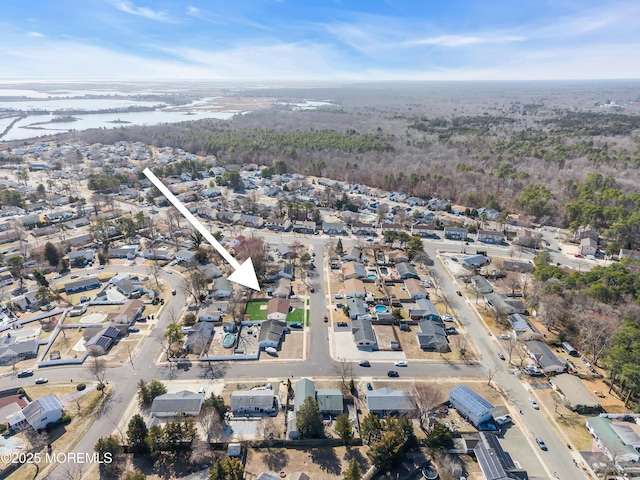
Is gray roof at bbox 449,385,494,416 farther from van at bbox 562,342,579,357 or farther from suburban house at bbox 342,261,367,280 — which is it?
suburban house at bbox 342,261,367,280

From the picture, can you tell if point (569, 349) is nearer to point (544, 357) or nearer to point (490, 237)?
point (544, 357)

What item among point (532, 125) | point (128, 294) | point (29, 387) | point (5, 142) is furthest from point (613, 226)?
point (5, 142)

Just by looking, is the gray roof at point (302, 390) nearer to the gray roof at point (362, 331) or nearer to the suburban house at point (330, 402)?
the suburban house at point (330, 402)

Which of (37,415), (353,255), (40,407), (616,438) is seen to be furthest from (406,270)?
(37,415)

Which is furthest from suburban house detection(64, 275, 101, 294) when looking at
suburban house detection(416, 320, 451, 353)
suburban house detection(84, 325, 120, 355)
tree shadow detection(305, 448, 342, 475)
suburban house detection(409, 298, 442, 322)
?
suburban house detection(416, 320, 451, 353)

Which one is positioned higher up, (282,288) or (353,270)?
(353,270)

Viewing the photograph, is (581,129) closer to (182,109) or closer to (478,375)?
(478,375)
